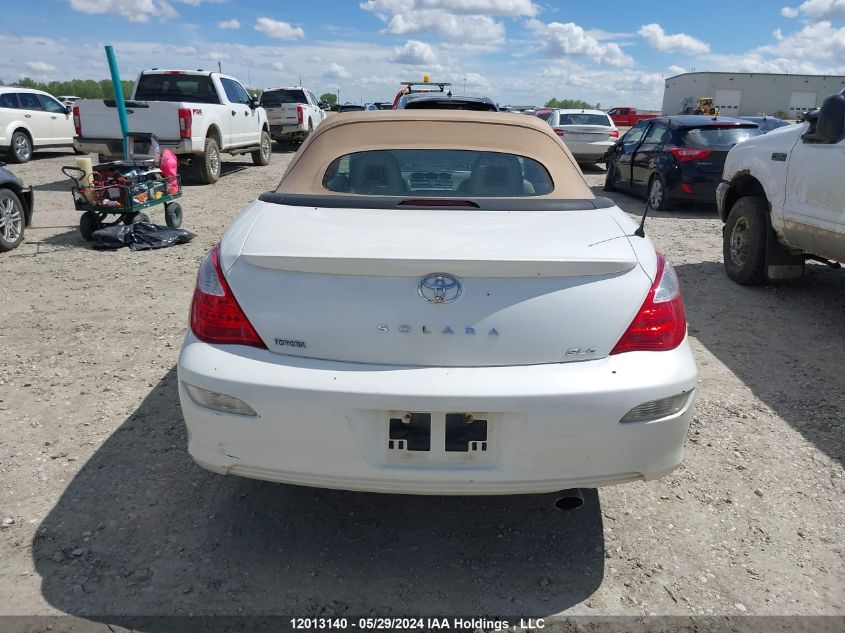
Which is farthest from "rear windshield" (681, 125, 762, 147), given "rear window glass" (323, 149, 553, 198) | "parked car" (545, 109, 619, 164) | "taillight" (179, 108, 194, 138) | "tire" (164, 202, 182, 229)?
"taillight" (179, 108, 194, 138)

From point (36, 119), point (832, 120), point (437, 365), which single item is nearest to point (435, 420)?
point (437, 365)

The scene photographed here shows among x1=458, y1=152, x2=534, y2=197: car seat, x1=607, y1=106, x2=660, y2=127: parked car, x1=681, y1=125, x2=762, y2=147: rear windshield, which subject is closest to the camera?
x1=458, y1=152, x2=534, y2=197: car seat

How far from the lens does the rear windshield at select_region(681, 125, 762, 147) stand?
1041cm

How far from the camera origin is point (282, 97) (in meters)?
22.2

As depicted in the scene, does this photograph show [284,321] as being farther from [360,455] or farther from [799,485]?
[799,485]

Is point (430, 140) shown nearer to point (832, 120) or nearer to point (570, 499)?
point (570, 499)

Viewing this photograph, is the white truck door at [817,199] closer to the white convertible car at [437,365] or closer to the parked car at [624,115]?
the white convertible car at [437,365]

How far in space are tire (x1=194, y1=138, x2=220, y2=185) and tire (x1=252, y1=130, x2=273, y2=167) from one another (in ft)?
10.4

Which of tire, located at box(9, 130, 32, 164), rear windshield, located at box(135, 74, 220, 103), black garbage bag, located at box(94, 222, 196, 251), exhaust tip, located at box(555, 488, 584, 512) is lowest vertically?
black garbage bag, located at box(94, 222, 196, 251)

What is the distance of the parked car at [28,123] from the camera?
15.9 m

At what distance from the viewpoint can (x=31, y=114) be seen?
16.6 meters

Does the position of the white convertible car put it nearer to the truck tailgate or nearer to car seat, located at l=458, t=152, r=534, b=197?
car seat, located at l=458, t=152, r=534, b=197

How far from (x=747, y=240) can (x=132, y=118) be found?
10358 mm

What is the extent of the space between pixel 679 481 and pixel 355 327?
1.90m
